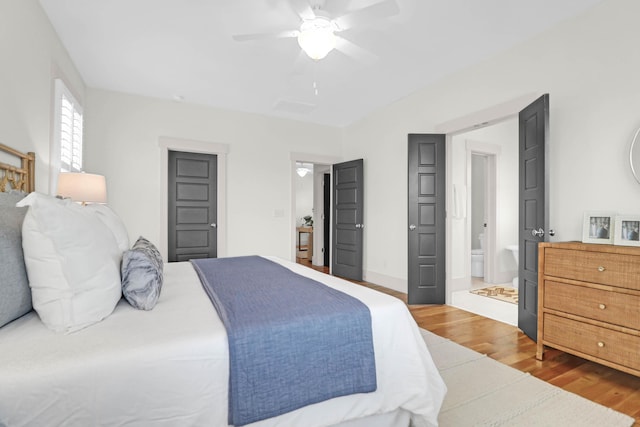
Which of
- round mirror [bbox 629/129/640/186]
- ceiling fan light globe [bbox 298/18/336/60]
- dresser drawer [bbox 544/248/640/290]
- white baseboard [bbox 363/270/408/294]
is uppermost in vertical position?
ceiling fan light globe [bbox 298/18/336/60]

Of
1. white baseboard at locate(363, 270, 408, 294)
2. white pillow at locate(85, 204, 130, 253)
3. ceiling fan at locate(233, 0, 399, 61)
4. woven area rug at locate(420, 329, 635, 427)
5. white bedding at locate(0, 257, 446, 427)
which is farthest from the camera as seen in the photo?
white baseboard at locate(363, 270, 408, 294)

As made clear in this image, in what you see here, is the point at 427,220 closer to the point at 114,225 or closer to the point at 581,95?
the point at 581,95

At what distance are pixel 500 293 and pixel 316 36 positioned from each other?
401 cm

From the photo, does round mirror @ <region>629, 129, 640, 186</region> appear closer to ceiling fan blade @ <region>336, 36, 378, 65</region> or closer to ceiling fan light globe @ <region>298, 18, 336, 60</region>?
ceiling fan blade @ <region>336, 36, 378, 65</region>

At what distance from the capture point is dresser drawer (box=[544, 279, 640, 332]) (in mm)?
1907

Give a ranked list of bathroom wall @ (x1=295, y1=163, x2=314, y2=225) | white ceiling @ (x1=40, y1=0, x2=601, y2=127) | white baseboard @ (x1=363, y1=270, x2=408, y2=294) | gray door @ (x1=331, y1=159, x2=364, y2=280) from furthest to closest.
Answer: bathroom wall @ (x1=295, y1=163, x2=314, y2=225) → gray door @ (x1=331, y1=159, x2=364, y2=280) → white baseboard @ (x1=363, y1=270, x2=408, y2=294) → white ceiling @ (x1=40, y1=0, x2=601, y2=127)

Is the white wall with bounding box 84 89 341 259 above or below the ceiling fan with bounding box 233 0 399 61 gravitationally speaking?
below

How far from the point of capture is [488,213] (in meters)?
5.02

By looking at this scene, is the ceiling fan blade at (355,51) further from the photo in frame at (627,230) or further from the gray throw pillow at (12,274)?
the gray throw pillow at (12,274)

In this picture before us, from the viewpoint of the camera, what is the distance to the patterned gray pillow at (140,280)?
1.36 m

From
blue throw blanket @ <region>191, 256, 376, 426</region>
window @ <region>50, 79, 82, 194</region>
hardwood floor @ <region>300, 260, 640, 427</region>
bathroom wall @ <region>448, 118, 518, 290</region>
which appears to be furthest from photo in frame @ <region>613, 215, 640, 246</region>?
window @ <region>50, 79, 82, 194</region>

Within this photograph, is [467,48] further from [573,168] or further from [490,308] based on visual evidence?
[490,308]

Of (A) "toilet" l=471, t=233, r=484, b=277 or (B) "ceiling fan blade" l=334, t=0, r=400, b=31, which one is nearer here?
(B) "ceiling fan blade" l=334, t=0, r=400, b=31

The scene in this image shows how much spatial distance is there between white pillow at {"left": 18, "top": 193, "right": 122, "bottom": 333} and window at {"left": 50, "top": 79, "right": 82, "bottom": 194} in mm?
2055
